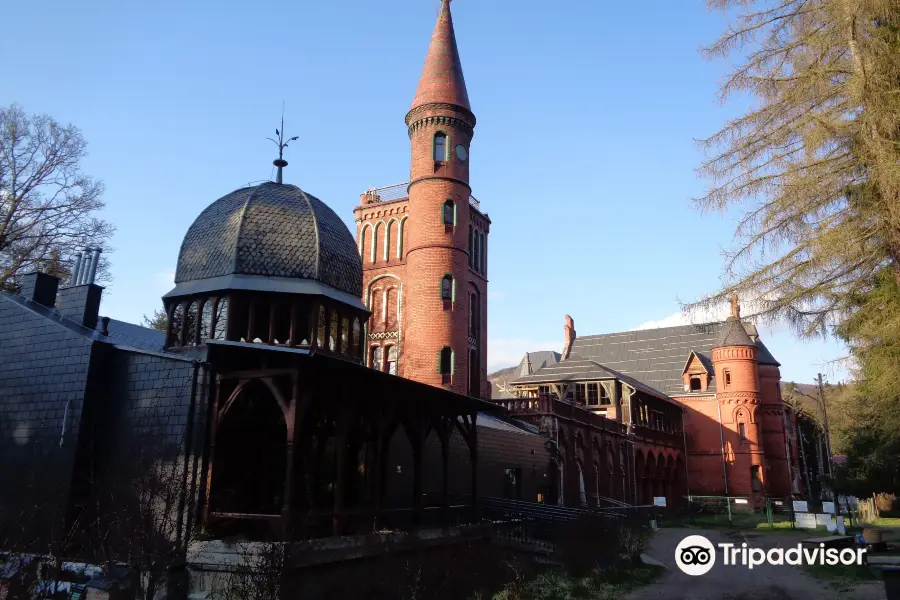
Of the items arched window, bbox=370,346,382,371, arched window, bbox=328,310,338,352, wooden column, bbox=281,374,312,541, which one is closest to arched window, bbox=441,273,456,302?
arched window, bbox=370,346,382,371

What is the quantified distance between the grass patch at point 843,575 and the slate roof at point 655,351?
3611cm

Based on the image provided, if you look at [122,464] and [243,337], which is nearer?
[122,464]

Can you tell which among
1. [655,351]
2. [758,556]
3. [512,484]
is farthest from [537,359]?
[758,556]

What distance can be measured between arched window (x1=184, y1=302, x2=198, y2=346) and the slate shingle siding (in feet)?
8.59

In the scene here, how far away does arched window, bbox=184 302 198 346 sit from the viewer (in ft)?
55.0

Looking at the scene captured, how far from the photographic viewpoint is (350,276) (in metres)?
18.8

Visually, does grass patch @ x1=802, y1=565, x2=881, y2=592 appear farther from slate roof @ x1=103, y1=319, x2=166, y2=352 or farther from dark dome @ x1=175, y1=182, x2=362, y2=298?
slate roof @ x1=103, y1=319, x2=166, y2=352

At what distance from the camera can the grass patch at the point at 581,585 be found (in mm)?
14141

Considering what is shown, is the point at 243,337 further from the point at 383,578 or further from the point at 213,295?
the point at 383,578

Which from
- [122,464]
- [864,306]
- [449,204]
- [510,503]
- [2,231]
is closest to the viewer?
[864,306]

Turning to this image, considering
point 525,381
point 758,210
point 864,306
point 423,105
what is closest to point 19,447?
point 758,210

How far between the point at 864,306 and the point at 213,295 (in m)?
13.8

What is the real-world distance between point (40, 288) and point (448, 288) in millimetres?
17518

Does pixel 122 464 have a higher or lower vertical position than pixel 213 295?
lower
